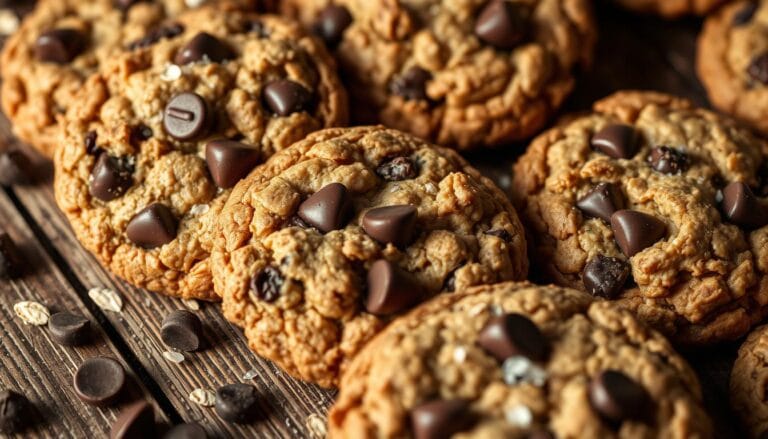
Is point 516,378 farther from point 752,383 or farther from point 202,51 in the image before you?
point 202,51

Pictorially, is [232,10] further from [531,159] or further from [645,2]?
[645,2]

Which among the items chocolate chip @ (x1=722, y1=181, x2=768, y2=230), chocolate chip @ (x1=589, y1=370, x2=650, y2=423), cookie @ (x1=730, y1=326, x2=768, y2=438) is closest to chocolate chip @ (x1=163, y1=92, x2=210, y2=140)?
chocolate chip @ (x1=589, y1=370, x2=650, y2=423)

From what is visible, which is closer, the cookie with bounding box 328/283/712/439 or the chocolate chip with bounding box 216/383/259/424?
the cookie with bounding box 328/283/712/439

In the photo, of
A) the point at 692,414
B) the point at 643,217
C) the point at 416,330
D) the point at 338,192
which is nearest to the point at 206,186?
the point at 338,192

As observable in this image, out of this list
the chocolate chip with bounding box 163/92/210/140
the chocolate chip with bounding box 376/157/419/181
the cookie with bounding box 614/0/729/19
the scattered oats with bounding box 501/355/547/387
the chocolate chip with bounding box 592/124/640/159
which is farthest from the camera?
the cookie with bounding box 614/0/729/19

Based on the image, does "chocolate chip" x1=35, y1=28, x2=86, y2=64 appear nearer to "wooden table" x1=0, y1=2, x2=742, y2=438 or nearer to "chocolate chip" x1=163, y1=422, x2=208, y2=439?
"wooden table" x1=0, y1=2, x2=742, y2=438

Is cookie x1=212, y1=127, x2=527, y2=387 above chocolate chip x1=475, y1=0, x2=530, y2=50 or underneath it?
underneath
